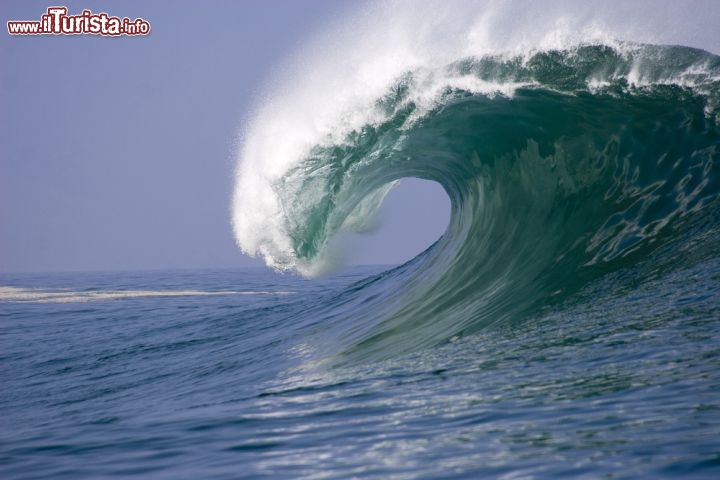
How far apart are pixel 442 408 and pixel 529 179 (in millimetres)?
5936

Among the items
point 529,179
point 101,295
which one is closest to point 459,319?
point 529,179

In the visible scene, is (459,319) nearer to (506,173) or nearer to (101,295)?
(506,173)

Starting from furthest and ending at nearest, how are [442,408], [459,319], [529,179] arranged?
[529,179], [459,319], [442,408]

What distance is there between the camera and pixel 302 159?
1079 centimetres

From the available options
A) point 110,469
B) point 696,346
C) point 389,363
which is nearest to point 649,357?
point 696,346

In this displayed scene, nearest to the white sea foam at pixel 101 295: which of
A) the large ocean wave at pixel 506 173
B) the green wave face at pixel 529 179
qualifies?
the large ocean wave at pixel 506 173

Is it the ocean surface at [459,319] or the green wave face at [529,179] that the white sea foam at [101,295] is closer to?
the ocean surface at [459,319]

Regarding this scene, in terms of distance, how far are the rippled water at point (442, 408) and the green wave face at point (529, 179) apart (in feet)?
2.17

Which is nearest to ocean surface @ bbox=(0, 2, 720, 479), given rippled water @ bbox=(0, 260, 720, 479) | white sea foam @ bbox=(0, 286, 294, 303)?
rippled water @ bbox=(0, 260, 720, 479)

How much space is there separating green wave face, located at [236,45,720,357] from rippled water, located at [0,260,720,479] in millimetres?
662

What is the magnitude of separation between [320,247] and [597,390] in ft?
27.5

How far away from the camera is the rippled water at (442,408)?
9.97ft

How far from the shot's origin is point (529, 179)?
951 centimetres

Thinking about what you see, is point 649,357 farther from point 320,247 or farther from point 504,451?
point 320,247
